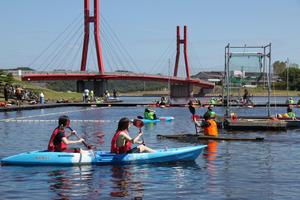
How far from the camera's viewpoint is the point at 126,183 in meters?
16.2

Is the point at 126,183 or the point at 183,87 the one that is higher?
the point at 183,87

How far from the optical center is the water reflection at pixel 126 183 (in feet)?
48.7

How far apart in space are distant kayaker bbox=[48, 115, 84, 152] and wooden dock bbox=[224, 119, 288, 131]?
16.3m

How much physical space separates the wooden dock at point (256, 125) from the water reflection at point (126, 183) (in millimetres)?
16166

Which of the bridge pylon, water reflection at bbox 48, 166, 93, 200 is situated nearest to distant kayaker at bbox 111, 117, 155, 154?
water reflection at bbox 48, 166, 93, 200

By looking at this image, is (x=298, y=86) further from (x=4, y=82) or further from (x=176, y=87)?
(x=4, y=82)

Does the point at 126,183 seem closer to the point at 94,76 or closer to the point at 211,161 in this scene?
the point at 211,161

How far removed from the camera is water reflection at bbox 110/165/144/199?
14836 millimetres

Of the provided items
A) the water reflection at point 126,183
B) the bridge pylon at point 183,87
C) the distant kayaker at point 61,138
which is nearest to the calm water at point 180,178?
the water reflection at point 126,183

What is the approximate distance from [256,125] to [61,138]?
56.9ft

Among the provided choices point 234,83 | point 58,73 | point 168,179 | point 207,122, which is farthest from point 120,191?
point 58,73

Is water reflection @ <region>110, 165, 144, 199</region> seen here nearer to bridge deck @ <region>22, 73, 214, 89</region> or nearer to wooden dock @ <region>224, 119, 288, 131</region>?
wooden dock @ <region>224, 119, 288, 131</region>

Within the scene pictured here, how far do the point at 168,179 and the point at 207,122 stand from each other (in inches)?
387

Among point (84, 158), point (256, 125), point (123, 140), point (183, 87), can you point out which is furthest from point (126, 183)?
point (183, 87)
